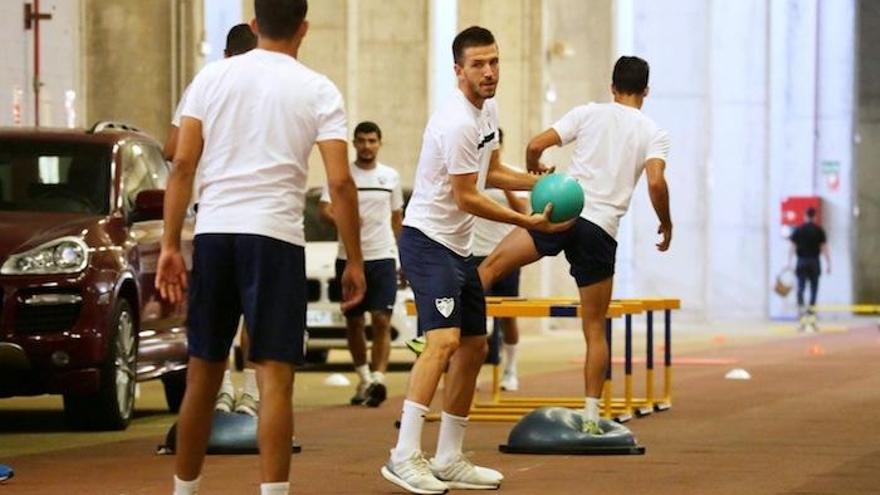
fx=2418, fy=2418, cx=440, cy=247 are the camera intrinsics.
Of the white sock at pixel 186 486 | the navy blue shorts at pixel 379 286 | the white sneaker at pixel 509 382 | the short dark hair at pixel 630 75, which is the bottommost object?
the white sneaker at pixel 509 382

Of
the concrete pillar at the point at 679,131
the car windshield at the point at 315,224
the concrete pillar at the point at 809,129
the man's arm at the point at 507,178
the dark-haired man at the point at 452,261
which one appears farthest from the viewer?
the concrete pillar at the point at 809,129

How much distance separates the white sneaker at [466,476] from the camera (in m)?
10.9

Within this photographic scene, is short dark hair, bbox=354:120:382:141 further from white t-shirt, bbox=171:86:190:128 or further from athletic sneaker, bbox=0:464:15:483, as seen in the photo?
athletic sneaker, bbox=0:464:15:483

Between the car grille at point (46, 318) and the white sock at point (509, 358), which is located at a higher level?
the car grille at point (46, 318)

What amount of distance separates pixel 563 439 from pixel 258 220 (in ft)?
15.5

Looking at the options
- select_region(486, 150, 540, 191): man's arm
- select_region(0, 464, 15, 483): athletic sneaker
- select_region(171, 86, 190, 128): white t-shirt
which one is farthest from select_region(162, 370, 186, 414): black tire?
select_region(486, 150, 540, 191): man's arm

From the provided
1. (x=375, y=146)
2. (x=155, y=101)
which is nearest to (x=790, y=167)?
(x=155, y=101)

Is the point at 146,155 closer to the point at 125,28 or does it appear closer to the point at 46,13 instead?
the point at 46,13

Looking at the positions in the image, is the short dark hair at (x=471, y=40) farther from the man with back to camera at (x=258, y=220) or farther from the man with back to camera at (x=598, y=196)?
the man with back to camera at (x=258, y=220)

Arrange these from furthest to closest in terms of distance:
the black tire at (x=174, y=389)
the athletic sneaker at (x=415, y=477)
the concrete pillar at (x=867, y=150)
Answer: the concrete pillar at (x=867, y=150) < the black tire at (x=174, y=389) < the athletic sneaker at (x=415, y=477)

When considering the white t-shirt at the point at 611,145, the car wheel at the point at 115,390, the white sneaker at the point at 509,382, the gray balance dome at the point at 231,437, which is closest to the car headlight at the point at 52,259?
the car wheel at the point at 115,390

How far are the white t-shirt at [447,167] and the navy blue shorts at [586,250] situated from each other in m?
2.09

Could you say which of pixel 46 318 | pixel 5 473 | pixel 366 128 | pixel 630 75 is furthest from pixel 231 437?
pixel 366 128

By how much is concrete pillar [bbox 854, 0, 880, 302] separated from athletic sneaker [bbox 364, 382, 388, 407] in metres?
32.3
